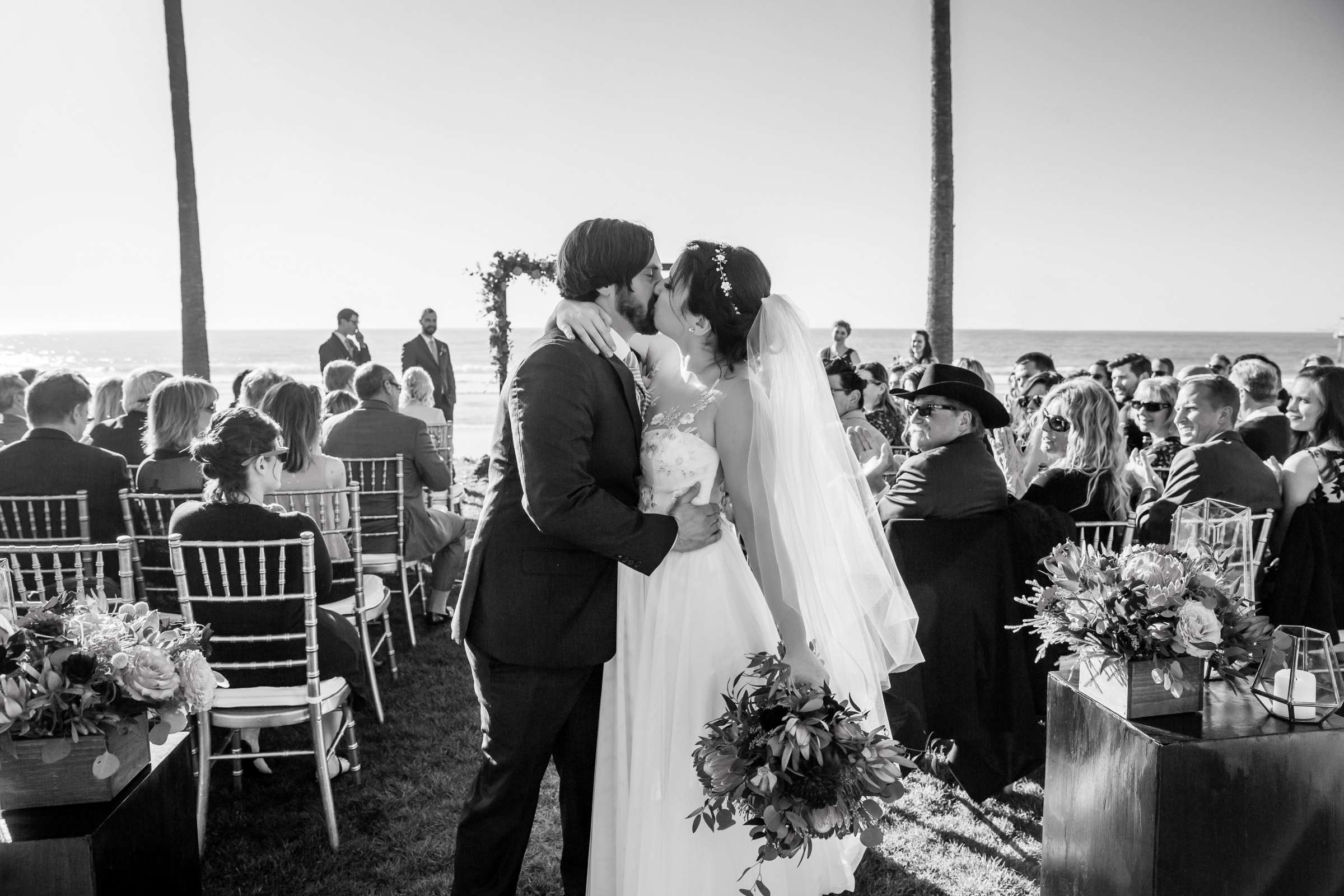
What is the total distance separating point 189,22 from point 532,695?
10.6 meters

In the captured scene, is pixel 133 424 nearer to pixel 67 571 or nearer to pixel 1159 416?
pixel 67 571

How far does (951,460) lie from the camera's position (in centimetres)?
355

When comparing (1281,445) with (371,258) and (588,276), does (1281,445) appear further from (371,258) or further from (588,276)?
(371,258)

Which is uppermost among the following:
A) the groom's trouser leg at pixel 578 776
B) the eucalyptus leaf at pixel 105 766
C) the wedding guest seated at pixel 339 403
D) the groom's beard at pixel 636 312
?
the groom's beard at pixel 636 312

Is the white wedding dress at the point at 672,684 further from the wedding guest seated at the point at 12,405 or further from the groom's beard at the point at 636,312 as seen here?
the wedding guest seated at the point at 12,405

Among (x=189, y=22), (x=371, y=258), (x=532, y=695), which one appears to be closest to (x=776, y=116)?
(x=189, y=22)

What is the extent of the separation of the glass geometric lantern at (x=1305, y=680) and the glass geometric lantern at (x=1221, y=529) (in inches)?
43.2

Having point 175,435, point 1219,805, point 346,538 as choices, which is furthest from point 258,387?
point 1219,805

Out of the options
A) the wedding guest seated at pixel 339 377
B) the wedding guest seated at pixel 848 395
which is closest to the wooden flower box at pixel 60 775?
the wedding guest seated at pixel 848 395

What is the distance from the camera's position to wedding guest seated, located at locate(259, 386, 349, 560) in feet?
13.8

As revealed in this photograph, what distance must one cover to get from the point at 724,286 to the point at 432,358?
9.27m

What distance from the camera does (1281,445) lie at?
544 cm

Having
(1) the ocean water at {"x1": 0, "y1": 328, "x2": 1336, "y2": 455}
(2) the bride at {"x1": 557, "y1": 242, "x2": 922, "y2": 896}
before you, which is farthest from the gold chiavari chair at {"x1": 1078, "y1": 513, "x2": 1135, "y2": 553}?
(1) the ocean water at {"x1": 0, "y1": 328, "x2": 1336, "y2": 455}

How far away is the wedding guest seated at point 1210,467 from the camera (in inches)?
161
